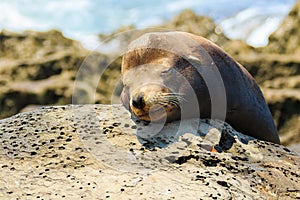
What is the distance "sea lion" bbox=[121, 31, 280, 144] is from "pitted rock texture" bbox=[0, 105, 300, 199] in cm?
13

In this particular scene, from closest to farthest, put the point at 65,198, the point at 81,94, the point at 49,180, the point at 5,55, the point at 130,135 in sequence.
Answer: the point at 65,198 → the point at 49,180 → the point at 130,135 → the point at 81,94 → the point at 5,55

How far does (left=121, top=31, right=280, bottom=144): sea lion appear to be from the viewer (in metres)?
3.80

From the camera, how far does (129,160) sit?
3275mm

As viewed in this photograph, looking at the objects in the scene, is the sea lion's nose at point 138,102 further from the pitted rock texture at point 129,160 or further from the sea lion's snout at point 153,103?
the pitted rock texture at point 129,160

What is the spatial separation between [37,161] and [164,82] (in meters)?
1.18

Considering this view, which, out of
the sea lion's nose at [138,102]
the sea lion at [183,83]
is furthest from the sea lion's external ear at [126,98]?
the sea lion's nose at [138,102]

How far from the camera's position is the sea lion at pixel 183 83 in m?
3.80

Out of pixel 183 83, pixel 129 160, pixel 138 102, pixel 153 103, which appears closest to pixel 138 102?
pixel 138 102

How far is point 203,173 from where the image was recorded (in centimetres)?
322

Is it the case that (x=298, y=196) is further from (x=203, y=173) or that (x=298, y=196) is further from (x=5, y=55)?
(x=5, y=55)

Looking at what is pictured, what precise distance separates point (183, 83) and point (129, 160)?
3.04 feet

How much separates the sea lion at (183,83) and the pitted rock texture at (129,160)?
5.2 inches

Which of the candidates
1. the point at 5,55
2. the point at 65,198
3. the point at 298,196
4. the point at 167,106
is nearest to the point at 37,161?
the point at 65,198

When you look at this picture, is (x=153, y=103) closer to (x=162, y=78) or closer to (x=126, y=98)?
(x=162, y=78)
